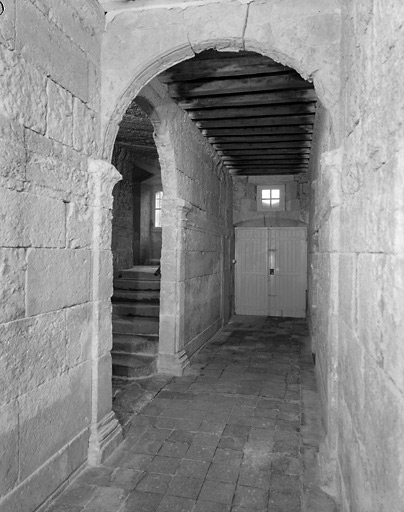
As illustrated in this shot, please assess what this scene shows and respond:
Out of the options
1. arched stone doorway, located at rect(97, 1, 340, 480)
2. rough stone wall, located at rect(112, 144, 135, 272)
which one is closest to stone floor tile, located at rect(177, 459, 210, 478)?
arched stone doorway, located at rect(97, 1, 340, 480)

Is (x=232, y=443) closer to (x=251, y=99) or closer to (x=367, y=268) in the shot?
(x=367, y=268)

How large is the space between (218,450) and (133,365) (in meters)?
1.98

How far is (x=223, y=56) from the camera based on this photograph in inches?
147

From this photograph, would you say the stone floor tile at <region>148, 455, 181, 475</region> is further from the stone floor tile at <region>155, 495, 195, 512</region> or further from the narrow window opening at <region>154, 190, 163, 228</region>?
the narrow window opening at <region>154, 190, 163, 228</region>

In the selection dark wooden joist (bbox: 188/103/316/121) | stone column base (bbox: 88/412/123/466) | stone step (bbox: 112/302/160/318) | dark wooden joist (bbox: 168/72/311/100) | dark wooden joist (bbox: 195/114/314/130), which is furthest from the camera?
stone step (bbox: 112/302/160/318)

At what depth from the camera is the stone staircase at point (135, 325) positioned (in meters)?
4.79

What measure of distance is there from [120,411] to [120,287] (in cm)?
364

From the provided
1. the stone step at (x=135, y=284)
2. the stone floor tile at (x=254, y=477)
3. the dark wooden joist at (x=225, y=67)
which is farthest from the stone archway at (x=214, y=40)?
the stone step at (x=135, y=284)

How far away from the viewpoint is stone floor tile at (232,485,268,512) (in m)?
2.37

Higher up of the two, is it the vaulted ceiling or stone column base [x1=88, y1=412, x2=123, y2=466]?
the vaulted ceiling

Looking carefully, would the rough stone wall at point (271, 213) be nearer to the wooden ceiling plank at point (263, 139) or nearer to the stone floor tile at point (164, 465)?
the wooden ceiling plank at point (263, 139)

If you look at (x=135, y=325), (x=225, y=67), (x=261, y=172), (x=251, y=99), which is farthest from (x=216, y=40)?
(x=261, y=172)

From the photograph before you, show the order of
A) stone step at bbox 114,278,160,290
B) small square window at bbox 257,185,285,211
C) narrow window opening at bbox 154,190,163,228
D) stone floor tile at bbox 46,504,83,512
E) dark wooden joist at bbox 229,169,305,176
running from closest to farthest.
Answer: stone floor tile at bbox 46,504,83,512, stone step at bbox 114,278,160,290, dark wooden joist at bbox 229,169,305,176, small square window at bbox 257,185,285,211, narrow window opening at bbox 154,190,163,228

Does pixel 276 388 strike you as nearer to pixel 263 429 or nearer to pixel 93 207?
pixel 263 429
